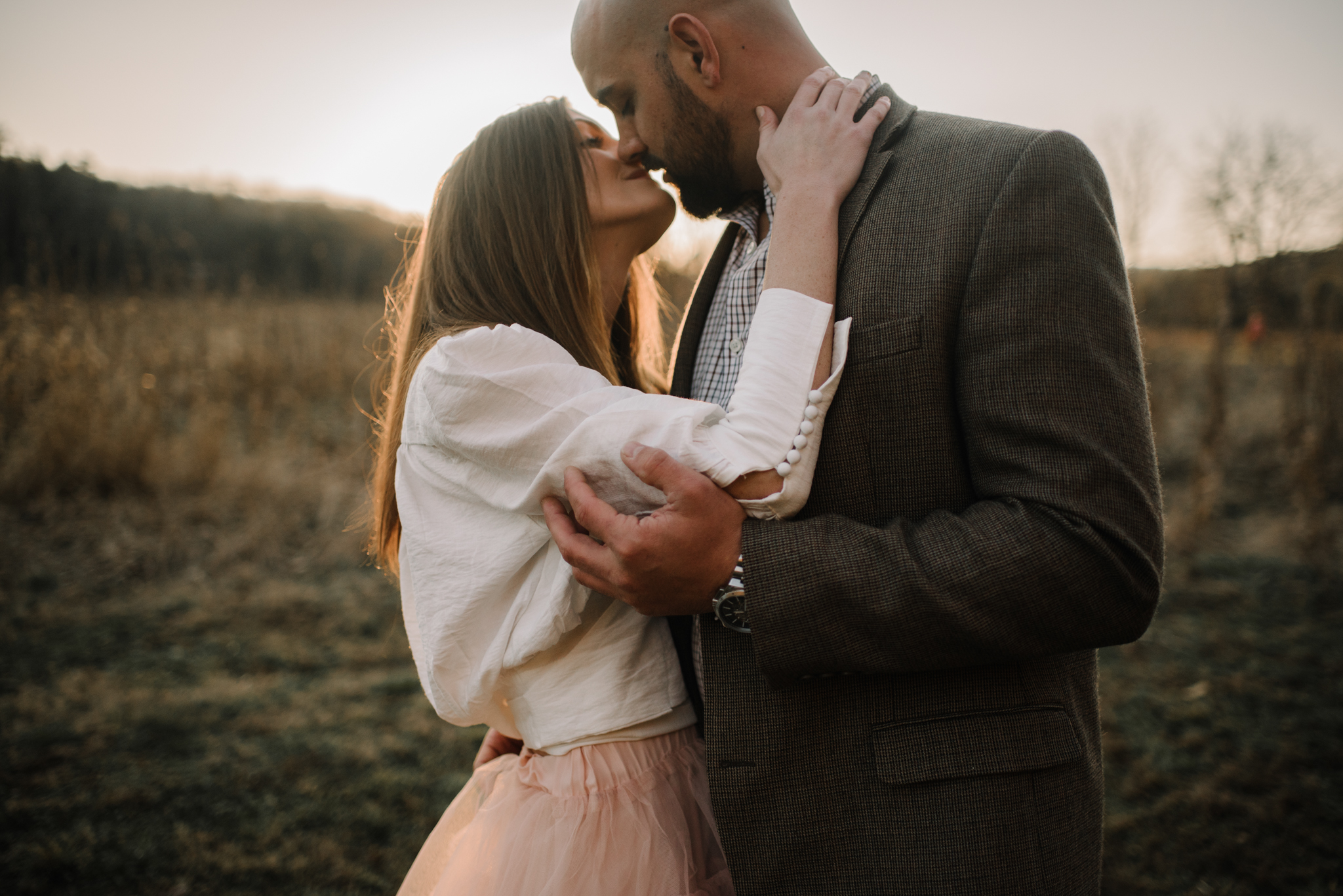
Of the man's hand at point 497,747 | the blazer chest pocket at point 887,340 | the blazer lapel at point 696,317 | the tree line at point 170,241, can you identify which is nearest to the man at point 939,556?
the blazer chest pocket at point 887,340

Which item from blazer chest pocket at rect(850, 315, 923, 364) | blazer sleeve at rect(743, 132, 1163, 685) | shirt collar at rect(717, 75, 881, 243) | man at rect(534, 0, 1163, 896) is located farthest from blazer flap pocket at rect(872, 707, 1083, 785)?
shirt collar at rect(717, 75, 881, 243)

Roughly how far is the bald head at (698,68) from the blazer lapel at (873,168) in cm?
29

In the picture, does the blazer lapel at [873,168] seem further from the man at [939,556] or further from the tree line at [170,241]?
the tree line at [170,241]

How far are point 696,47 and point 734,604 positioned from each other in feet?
3.92

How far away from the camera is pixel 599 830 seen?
1.38 metres

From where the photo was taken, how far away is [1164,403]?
869 cm

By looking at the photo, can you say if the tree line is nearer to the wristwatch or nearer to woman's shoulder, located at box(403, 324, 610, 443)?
woman's shoulder, located at box(403, 324, 610, 443)

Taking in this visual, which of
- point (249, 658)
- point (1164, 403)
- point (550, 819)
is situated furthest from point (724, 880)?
point (1164, 403)

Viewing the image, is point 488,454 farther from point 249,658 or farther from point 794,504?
point 249,658

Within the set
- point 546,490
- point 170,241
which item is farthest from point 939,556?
point 170,241

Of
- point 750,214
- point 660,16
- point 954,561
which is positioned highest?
point 660,16

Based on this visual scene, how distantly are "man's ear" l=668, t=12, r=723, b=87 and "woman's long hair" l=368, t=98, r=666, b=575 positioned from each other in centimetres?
39

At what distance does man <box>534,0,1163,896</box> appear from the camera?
3.58 feet

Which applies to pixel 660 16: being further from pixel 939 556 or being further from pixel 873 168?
pixel 939 556
